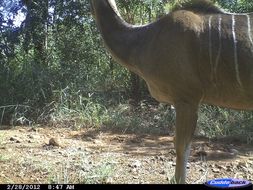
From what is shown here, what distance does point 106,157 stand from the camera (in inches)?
231

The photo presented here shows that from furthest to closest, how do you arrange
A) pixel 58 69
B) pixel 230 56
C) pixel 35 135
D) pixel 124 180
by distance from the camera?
pixel 58 69
pixel 35 135
pixel 124 180
pixel 230 56

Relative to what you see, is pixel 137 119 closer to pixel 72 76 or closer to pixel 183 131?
pixel 72 76

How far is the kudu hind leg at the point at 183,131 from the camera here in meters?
4.55

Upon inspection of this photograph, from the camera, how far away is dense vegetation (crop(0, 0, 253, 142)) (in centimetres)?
855

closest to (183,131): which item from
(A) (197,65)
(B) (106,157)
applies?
(A) (197,65)

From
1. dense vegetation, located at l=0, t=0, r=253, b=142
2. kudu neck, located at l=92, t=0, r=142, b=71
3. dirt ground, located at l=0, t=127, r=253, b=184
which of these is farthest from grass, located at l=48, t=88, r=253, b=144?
kudu neck, located at l=92, t=0, r=142, b=71

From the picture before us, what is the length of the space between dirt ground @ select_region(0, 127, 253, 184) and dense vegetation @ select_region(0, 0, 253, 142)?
66 cm

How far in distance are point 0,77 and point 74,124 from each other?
220 cm

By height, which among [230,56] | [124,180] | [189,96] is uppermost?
[230,56]

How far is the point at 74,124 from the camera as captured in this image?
8328mm

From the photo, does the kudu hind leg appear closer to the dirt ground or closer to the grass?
the dirt ground

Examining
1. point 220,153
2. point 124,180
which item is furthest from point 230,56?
point 220,153

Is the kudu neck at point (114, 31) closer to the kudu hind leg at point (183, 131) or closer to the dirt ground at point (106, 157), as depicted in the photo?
the kudu hind leg at point (183, 131)

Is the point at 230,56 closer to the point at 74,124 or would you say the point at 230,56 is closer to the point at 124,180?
the point at 124,180
